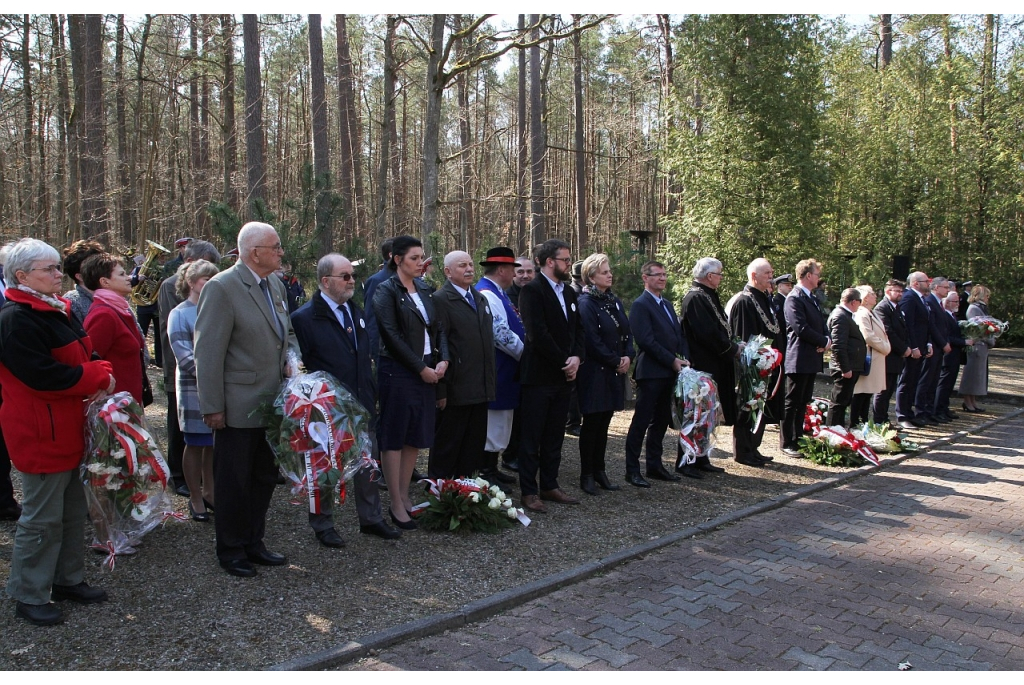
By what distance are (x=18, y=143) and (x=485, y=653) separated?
898 inches

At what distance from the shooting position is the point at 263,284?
5.13 meters

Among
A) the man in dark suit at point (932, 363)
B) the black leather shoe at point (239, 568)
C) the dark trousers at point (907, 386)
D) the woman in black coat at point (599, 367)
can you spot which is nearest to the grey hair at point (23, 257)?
the black leather shoe at point (239, 568)

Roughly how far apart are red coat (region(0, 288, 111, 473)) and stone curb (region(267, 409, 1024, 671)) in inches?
62.2

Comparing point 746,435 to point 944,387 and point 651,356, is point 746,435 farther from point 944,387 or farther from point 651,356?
point 944,387

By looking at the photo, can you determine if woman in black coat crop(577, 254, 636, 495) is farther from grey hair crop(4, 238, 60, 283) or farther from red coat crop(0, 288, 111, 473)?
grey hair crop(4, 238, 60, 283)

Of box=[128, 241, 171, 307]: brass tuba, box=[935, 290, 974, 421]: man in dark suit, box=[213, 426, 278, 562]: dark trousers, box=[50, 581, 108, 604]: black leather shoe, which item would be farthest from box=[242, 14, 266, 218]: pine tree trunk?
box=[50, 581, 108, 604]: black leather shoe

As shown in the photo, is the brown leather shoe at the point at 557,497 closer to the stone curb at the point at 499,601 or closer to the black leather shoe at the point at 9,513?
the stone curb at the point at 499,601

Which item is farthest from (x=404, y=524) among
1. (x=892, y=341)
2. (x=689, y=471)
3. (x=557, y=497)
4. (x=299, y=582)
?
Answer: (x=892, y=341)

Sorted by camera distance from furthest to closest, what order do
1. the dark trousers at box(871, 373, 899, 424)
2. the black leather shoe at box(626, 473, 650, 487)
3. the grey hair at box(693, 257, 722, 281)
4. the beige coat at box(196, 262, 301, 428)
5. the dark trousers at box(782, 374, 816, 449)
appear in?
the dark trousers at box(871, 373, 899, 424), the dark trousers at box(782, 374, 816, 449), the grey hair at box(693, 257, 722, 281), the black leather shoe at box(626, 473, 650, 487), the beige coat at box(196, 262, 301, 428)

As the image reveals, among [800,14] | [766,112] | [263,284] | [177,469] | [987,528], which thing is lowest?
[987,528]

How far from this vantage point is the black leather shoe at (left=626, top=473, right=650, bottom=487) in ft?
25.4

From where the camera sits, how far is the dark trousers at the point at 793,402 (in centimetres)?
944
